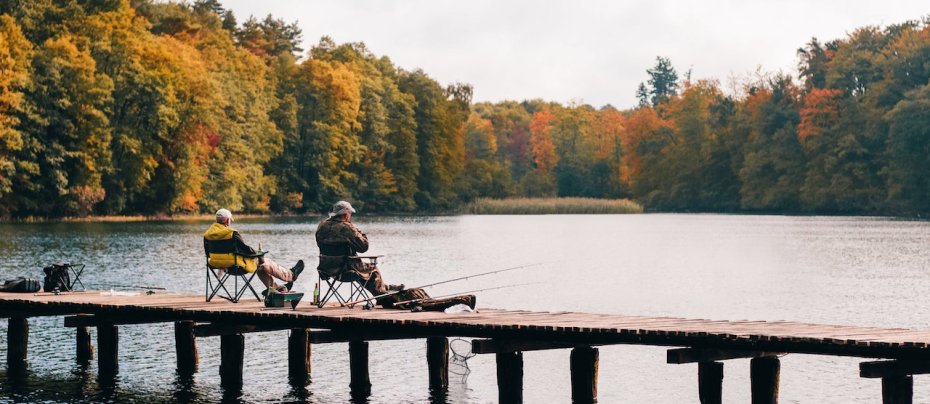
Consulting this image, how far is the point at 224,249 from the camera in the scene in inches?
765

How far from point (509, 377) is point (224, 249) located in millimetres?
4557

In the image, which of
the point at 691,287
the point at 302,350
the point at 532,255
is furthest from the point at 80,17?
the point at 302,350

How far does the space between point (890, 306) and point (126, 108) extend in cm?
4903

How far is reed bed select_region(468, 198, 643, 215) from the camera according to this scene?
374 feet

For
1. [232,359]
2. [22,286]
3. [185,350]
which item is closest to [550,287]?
[22,286]

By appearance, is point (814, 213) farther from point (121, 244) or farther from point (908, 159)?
point (121, 244)

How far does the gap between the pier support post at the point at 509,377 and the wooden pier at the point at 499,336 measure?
0.04 ft

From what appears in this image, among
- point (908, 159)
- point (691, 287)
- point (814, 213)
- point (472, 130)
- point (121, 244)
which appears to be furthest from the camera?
point (472, 130)

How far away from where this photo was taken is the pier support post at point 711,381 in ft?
53.3

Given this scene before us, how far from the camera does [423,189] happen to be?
381ft

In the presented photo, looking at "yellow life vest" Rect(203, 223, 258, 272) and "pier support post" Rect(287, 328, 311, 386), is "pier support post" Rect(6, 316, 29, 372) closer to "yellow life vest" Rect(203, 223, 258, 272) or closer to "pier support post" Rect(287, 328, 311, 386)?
"yellow life vest" Rect(203, 223, 258, 272)

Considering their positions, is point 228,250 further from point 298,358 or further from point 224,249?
point 298,358

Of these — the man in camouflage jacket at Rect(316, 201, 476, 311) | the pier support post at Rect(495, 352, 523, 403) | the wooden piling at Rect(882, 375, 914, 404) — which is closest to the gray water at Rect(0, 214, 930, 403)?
the man in camouflage jacket at Rect(316, 201, 476, 311)

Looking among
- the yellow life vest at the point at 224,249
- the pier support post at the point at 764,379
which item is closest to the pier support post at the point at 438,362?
the yellow life vest at the point at 224,249
